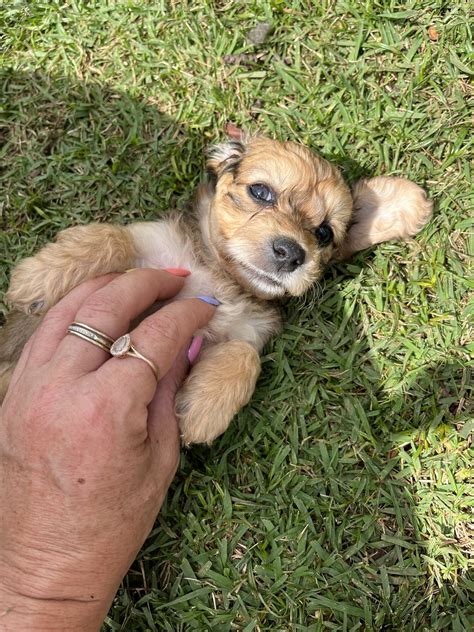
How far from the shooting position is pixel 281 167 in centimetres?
382

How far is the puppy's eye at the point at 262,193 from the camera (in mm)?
3812

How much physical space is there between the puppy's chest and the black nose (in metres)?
0.51

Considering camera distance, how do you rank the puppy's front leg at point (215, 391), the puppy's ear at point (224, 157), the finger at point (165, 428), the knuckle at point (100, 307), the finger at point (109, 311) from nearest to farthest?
1. the finger at point (109, 311)
2. the knuckle at point (100, 307)
3. the finger at point (165, 428)
4. the puppy's front leg at point (215, 391)
5. the puppy's ear at point (224, 157)

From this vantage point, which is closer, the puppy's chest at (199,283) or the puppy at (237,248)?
the puppy at (237,248)

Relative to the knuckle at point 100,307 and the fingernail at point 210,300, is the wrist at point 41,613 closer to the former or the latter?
the knuckle at point 100,307

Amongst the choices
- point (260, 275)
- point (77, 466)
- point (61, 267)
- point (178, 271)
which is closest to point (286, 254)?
point (260, 275)

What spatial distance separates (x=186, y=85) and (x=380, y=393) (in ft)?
9.46

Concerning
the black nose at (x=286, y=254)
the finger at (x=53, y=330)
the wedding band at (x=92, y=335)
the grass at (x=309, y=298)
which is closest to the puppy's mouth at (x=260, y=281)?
the black nose at (x=286, y=254)

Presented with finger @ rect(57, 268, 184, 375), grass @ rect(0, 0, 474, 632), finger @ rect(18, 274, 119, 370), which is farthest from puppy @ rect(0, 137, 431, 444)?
finger @ rect(57, 268, 184, 375)

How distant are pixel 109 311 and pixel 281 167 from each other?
1723 millimetres

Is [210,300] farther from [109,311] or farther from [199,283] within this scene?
[109,311]

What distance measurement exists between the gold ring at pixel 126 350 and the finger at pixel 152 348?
0.05 ft

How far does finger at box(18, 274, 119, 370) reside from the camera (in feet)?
9.40

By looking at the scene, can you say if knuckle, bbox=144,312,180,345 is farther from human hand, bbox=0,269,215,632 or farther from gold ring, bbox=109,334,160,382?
gold ring, bbox=109,334,160,382
